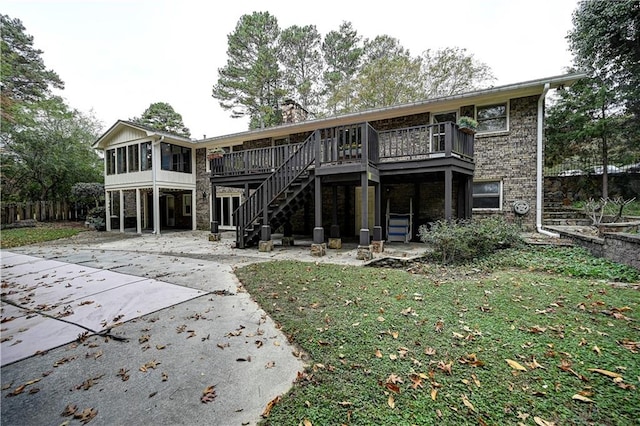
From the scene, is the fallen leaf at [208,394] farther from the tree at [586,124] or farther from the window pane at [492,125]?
the tree at [586,124]

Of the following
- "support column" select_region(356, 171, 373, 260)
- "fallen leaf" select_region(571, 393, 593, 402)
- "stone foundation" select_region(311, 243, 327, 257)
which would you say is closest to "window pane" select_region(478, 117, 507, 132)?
"support column" select_region(356, 171, 373, 260)

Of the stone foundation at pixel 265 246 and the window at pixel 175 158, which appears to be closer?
the stone foundation at pixel 265 246

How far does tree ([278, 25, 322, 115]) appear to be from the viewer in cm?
2080

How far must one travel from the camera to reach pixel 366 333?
2.89 metres

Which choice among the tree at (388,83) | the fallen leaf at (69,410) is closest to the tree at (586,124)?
the tree at (388,83)

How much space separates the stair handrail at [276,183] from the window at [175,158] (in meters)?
8.20

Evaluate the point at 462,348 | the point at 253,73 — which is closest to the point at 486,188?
the point at 462,348

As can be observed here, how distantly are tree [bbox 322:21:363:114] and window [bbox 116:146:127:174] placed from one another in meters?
13.8

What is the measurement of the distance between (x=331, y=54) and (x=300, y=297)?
21789 mm

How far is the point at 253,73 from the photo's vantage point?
64.5 feet

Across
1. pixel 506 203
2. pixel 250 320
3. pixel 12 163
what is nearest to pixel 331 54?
pixel 506 203

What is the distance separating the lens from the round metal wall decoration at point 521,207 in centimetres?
855

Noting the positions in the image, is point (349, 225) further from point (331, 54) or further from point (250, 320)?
point (331, 54)

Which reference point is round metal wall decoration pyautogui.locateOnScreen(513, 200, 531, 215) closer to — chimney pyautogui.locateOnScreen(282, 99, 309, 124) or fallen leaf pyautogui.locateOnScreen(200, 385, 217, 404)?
fallen leaf pyautogui.locateOnScreen(200, 385, 217, 404)
